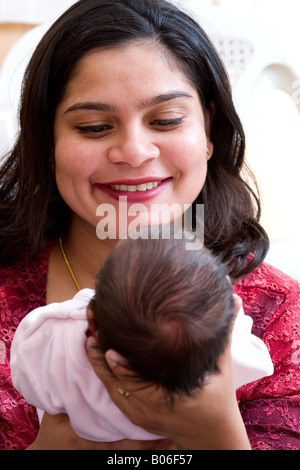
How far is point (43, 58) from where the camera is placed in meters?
1.45

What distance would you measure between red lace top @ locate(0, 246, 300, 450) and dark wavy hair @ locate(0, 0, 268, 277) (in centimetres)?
5

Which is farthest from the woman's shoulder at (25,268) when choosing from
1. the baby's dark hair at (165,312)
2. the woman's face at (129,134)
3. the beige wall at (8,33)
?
the beige wall at (8,33)

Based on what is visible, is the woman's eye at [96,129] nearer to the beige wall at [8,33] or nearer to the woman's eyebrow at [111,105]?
the woman's eyebrow at [111,105]

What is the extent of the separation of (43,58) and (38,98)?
3.1 inches

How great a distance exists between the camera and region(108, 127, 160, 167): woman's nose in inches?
52.8

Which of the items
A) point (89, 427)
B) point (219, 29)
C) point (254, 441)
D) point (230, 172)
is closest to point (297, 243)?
point (230, 172)

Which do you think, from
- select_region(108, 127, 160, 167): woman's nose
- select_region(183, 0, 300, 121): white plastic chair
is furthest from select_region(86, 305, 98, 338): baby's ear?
select_region(183, 0, 300, 121): white plastic chair

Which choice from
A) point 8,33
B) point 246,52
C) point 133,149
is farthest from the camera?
point 8,33

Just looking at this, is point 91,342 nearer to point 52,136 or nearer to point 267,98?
point 52,136

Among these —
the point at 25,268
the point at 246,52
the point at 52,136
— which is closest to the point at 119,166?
the point at 52,136

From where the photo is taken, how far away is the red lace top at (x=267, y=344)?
1378 millimetres

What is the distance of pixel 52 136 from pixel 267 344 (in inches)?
23.6

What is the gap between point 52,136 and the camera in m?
1.49

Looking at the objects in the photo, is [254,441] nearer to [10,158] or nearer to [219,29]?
[10,158]
